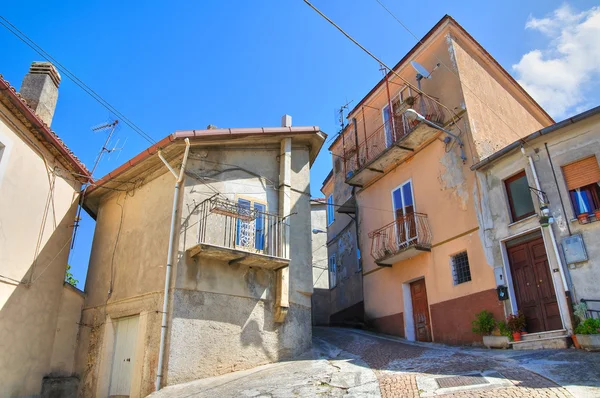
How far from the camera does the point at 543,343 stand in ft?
36.2

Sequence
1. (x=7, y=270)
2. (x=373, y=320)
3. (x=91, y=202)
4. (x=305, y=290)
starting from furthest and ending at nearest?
(x=373, y=320), (x=91, y=202), (x=305, y=290), (x=7, y=270)

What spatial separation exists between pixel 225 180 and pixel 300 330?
184 inches

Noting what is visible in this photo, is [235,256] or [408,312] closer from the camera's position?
[235,256]

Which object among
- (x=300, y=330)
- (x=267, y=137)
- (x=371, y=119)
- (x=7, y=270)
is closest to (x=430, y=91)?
(x=371, y=119)

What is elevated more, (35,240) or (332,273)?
(332,273)

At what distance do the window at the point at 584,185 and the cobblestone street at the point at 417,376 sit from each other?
3.59m

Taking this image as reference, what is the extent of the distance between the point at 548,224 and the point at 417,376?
5.46 meters

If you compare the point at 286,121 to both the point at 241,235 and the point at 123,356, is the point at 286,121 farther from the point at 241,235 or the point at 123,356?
the point at 123,356

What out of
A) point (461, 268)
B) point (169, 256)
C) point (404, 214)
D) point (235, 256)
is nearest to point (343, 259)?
point (404, 214)

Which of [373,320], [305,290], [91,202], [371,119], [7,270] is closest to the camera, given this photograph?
[7,270]

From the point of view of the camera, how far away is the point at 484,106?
15602 mm

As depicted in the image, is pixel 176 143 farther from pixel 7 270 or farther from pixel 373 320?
pixel 373 320

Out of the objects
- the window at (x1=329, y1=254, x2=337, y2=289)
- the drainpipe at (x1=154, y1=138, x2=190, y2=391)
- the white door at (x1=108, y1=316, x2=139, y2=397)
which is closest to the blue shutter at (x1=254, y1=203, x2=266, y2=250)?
the drainpipe at (x1=154, y1=138, x2=190, y2=391)

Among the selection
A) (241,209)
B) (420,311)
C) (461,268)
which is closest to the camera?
(241,209)
